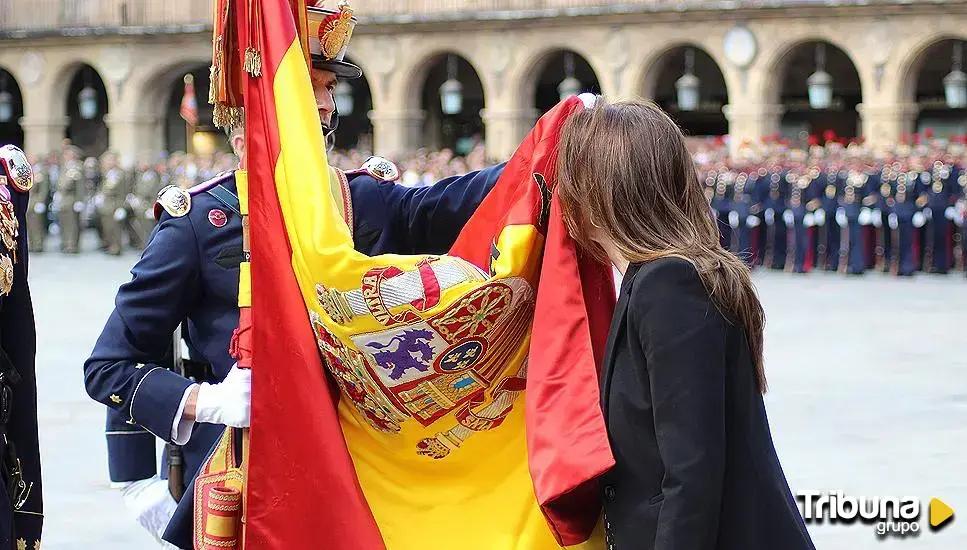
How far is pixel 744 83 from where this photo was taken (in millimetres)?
24391

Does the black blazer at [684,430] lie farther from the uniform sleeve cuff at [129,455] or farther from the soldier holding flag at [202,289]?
the uniform sleeve cuff at [129,455]

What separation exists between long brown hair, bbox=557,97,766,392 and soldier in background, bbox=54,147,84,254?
888 inches

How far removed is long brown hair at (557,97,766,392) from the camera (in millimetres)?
2396

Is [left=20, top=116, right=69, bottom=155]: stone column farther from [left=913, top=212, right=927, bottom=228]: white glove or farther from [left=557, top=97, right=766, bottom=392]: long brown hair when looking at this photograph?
[left=557, top=97, right=766, bottom=392]: long brown hair

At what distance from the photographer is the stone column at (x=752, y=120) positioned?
24.4 metres

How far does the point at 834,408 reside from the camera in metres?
8.72

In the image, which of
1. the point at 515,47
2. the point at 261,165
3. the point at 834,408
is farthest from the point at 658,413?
the point at 515,47

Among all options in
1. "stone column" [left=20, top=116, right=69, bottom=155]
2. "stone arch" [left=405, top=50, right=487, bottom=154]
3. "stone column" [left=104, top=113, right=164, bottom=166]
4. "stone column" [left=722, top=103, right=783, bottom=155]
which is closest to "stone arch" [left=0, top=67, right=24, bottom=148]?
"stone column" [left=20, top=116, right=69, bottom=155]

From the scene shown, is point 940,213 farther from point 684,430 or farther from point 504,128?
point 684,430

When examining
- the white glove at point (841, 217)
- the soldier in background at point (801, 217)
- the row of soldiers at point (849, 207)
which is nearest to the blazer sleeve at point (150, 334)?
the row of soldiers at point (849, 207)

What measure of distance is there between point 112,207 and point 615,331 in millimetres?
22301

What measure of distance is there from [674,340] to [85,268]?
63.4ft

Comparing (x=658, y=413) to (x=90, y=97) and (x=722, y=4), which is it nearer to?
(x=722, y=4)

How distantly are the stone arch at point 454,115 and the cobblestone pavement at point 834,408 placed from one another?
14.9 metres
